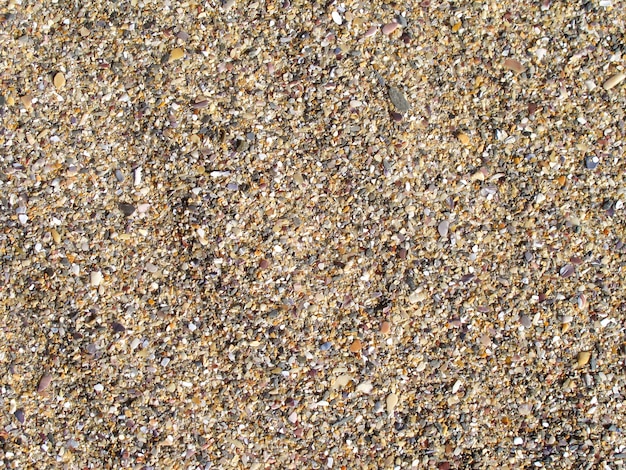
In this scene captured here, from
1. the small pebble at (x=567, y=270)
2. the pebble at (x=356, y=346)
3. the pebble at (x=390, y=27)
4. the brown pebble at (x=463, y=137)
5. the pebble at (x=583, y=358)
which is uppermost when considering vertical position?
the pebble at (x=390, y=27)

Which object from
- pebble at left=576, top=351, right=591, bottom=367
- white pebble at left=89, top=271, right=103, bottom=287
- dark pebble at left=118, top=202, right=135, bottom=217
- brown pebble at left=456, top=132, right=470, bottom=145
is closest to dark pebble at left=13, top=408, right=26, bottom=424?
white pebble at left=89, top=271, right=103, bottom=287

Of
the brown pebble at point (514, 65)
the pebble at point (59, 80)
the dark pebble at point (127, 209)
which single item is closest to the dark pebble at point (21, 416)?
the dark pebble at point (127, 209)

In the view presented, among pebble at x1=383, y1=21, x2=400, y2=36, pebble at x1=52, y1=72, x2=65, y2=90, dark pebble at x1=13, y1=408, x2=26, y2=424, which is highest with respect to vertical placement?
pebble at x1=52, y1=72, x2=65, y2=90

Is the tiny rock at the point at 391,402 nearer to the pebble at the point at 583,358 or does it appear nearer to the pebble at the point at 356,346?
the pebble at the point at 356,346

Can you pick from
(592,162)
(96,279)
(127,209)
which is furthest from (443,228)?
(96,279)

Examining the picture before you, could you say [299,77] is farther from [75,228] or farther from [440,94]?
[75,228]

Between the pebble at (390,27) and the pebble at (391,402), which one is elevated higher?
the pebble at (390,27)

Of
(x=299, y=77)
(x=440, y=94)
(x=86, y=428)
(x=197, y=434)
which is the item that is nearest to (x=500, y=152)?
(x=440, y=94)

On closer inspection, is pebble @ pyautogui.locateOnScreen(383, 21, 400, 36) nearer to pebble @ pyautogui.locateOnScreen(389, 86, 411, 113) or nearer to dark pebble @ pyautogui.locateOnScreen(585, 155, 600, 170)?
pebble @ pyautogui.locateOnScreen(389, 86, 411, 113)
